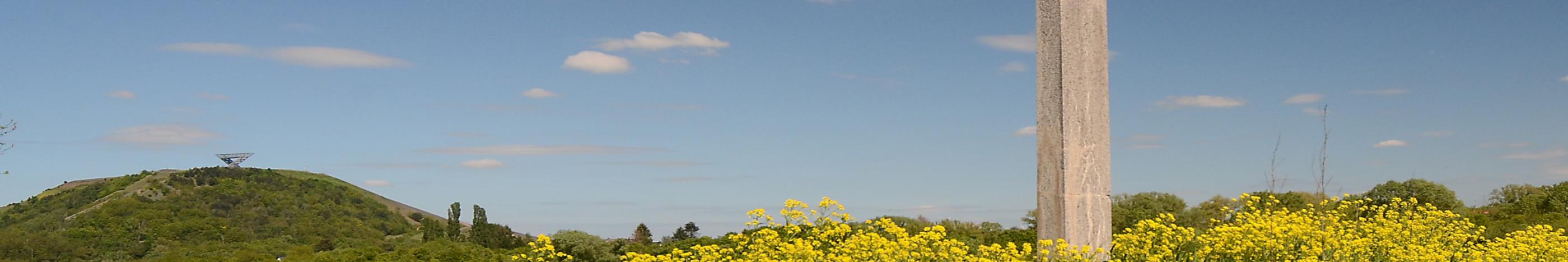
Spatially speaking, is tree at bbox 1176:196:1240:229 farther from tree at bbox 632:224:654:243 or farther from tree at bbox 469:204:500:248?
tree at bbox 469:204:500:248

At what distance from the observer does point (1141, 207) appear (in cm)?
1278

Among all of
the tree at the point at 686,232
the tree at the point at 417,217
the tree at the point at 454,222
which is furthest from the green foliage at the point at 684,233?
A: the tree at the point at 417,217

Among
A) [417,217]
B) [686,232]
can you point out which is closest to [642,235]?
[686,232]

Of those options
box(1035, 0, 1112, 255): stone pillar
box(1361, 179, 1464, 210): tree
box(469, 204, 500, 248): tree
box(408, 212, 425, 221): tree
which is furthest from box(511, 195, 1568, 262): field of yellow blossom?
box(408, 212, 425, 221): tree

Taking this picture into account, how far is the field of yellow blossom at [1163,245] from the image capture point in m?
5.57

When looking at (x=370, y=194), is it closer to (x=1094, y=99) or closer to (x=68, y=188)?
(x=68, y=188)

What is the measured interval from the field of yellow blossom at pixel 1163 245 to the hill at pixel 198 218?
1721 inches

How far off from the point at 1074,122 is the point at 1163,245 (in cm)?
94

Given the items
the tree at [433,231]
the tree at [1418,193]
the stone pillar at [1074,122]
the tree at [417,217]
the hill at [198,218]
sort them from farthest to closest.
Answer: the tree at [417,217]
the hill at [198,218]
the tree at [433,231]
the tree at [1418,193]
the stone pillar at [1074,122]

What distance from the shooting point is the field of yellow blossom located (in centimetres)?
557

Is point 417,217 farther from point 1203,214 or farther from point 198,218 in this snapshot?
point 1203,214

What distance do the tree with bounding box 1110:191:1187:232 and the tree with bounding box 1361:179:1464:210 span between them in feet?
9.13

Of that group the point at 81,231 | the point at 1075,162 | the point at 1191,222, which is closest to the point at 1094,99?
the point at 1075,162

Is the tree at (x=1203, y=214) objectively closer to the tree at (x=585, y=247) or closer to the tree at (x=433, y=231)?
the tree at (x=585, y=247)
